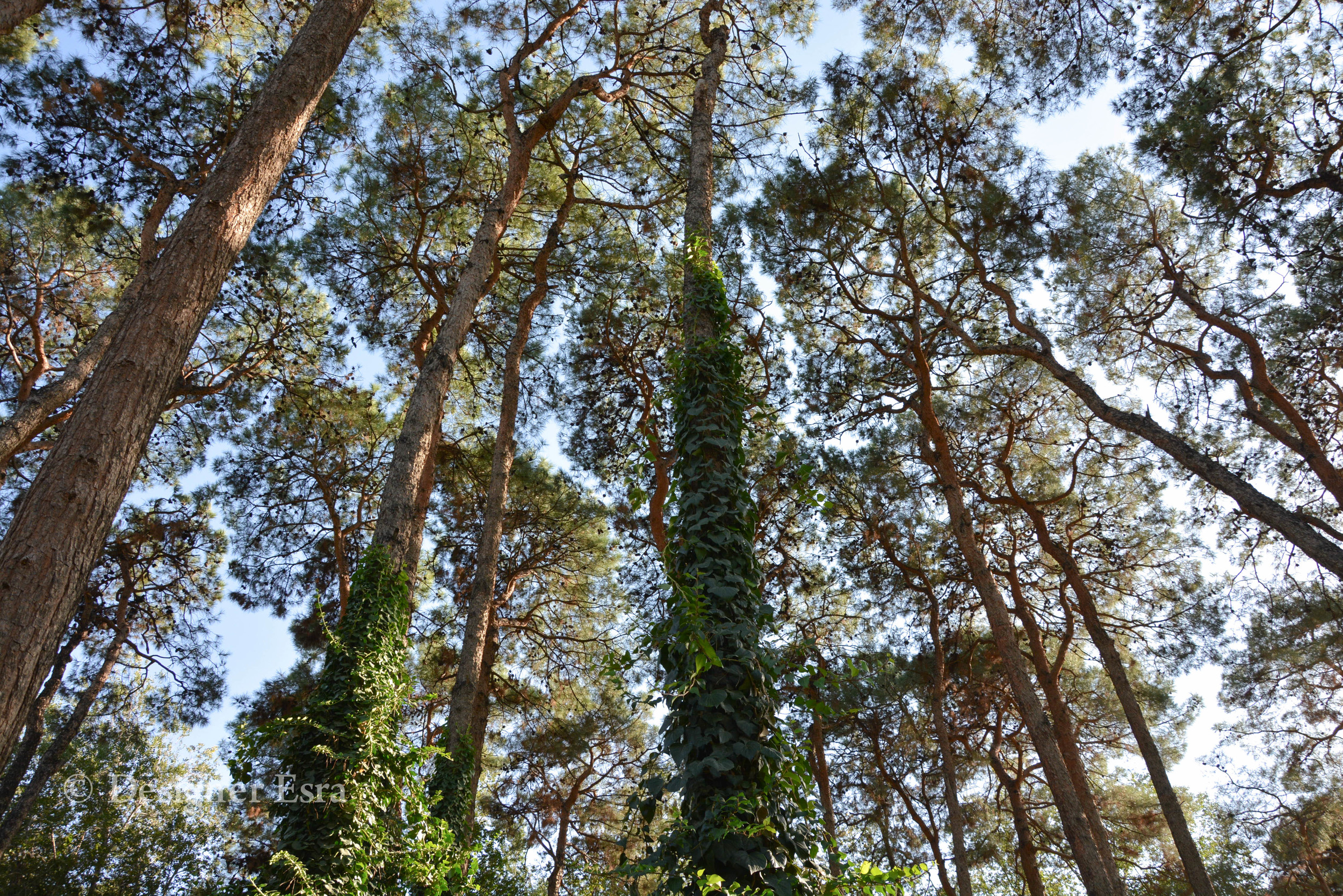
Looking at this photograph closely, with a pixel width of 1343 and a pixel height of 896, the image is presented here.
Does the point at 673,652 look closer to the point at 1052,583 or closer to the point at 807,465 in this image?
the point at 807,465

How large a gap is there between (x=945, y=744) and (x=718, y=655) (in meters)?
8.40

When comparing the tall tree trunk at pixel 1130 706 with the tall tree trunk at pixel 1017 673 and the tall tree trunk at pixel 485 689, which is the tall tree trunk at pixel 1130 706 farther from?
the tall tree trunk at pixel 485 689

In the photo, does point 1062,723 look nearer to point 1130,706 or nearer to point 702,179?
point 1130,706

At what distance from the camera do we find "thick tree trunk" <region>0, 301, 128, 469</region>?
6.24 metres

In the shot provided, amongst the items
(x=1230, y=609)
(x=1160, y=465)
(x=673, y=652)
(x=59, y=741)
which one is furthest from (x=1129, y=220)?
(x=59, y=741)

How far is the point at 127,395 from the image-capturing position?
3.07 metres

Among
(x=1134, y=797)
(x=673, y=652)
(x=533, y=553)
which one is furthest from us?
(x=1134, y=797)

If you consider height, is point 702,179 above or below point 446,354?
above

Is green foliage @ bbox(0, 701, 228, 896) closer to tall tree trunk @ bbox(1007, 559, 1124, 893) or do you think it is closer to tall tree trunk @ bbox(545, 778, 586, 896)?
tall tree trunk @ bbox(545, 778, 586, 896)

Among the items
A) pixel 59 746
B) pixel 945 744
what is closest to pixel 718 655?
pixel 945 744

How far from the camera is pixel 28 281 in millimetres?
8797

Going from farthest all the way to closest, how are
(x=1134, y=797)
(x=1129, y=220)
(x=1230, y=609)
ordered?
(x=1134, y=797) → (x=1230, y=609) → (x=1129, y=220)

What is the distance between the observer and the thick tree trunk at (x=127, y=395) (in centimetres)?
250

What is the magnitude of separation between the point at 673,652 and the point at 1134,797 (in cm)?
1328
